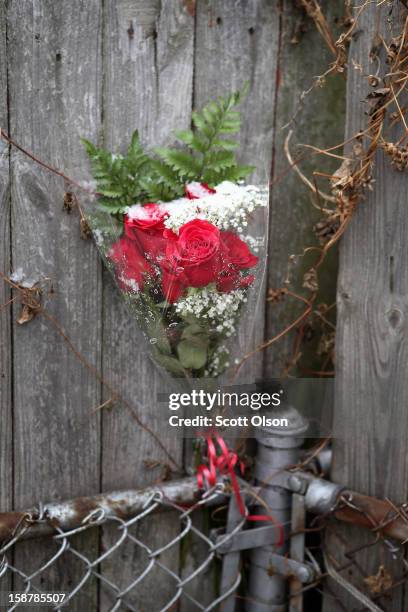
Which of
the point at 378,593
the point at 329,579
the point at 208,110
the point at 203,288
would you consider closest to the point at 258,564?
the point at 329,579

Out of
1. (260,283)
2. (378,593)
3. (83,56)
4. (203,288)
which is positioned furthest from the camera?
(378,593)

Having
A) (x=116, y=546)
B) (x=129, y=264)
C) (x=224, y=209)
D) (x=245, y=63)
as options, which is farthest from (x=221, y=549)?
(x=245, y=63)

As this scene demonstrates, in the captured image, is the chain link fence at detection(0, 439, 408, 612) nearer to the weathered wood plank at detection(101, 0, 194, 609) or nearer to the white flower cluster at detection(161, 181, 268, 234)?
the weathered wood plank at detection(101, 0, 194, 609)

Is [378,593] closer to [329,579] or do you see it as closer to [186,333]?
[329,579]

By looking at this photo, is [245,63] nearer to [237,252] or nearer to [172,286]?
[237,252]

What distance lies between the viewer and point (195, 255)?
1.34m

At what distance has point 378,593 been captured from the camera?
5.77 ft

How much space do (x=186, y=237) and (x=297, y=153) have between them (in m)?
0.71

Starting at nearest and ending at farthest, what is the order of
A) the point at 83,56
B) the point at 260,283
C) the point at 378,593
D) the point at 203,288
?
the point at 203,288, the point at 260,283, the point at 83,56, the point at 378,593

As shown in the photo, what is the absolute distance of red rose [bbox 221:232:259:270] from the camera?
1.42 m

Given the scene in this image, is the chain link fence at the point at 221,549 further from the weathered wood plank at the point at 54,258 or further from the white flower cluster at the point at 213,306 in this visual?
the white flower cluster at the point at 213,306

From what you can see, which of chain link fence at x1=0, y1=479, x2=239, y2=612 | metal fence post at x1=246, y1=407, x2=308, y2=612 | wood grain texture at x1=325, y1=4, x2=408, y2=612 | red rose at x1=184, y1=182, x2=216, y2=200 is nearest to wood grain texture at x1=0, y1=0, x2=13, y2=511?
chain link fence at x1=0, y1=479, x2=239, y2=612

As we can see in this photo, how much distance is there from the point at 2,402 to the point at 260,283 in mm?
768

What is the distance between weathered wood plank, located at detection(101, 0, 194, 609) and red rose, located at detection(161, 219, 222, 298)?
40cm
